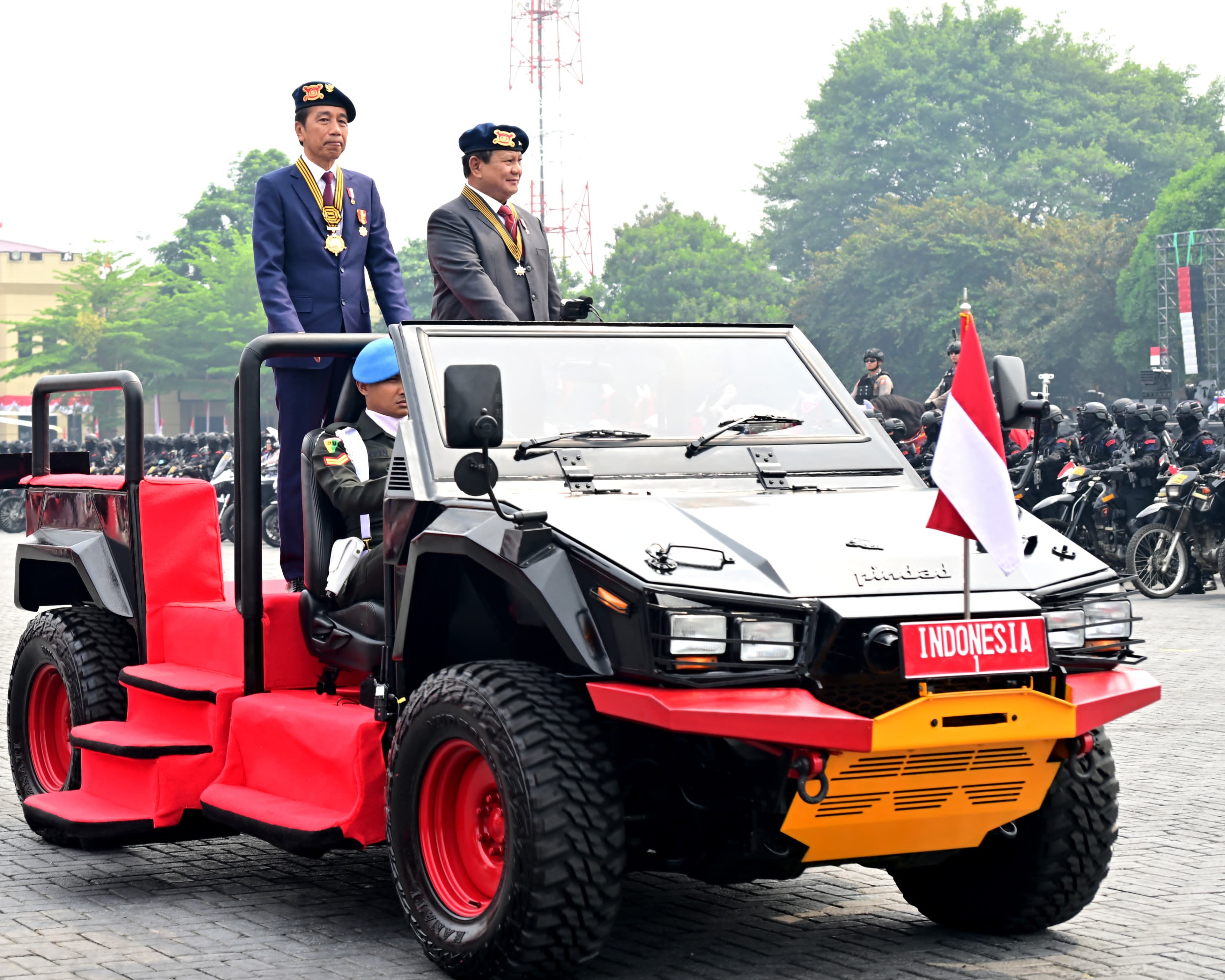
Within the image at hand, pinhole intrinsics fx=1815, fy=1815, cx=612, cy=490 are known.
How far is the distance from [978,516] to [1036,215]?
253 ft

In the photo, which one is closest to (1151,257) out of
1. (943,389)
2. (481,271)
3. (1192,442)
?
(943,389)

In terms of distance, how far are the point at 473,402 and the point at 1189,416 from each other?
13.9m

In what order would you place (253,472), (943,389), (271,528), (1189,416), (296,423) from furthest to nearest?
(271,528) → (943,389) → (1189,416) → (296,423) → (253,472)

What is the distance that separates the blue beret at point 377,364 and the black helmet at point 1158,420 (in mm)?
13198

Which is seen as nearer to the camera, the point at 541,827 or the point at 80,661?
the point at 541,827

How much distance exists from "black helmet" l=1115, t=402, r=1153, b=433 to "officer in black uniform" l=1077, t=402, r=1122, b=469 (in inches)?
8.2

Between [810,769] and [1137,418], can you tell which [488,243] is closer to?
[810,769]

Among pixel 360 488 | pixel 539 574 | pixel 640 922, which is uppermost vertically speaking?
pixel 360 488

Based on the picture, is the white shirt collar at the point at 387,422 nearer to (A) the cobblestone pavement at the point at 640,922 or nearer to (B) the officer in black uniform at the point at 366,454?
(B) the officer in black uniform at the point at 366,454

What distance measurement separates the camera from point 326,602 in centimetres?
602

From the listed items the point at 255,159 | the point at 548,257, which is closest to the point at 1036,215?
the point at 255,159

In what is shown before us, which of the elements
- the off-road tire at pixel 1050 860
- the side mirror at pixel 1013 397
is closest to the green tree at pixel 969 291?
the side mirror at pixel 1013 397

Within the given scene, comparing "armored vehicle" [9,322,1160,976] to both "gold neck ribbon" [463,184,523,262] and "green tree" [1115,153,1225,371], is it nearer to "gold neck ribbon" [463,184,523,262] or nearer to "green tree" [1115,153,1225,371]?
"gold neck ribbon" [463,184,523,262]

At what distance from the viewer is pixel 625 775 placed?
468 cm
